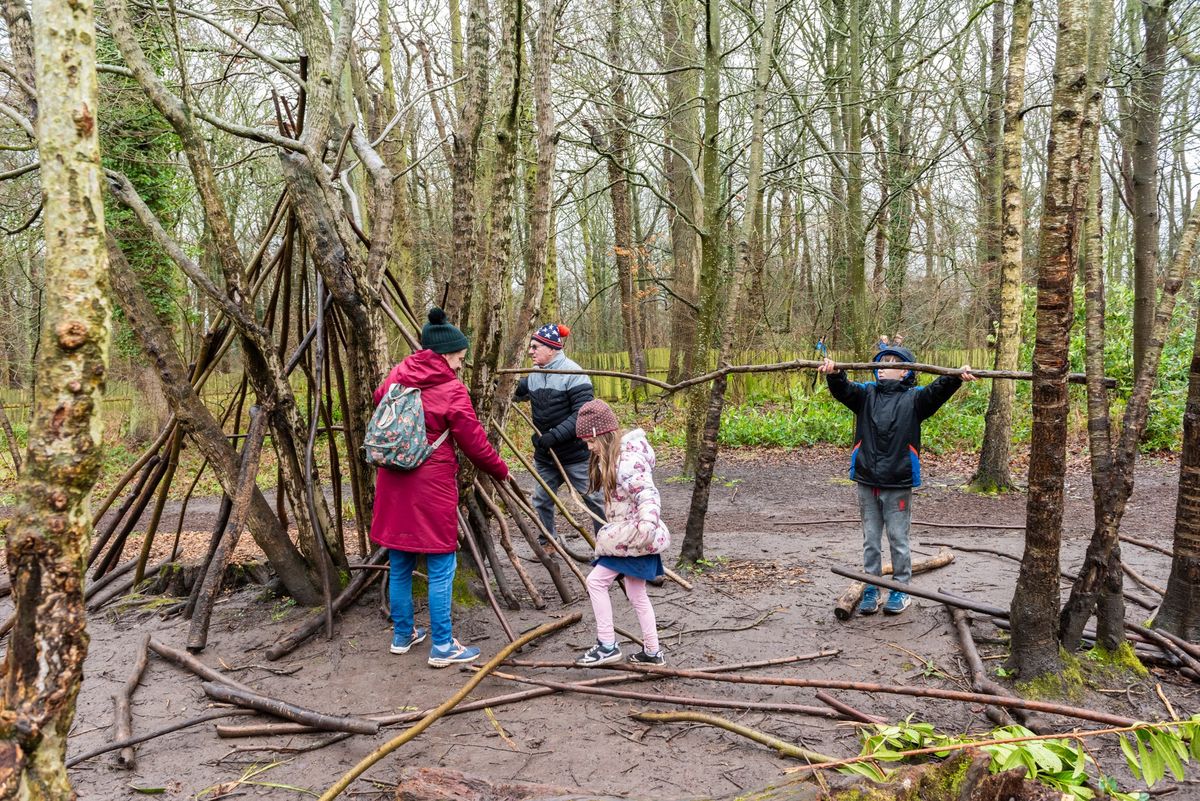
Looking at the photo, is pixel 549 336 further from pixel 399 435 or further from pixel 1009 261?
pixel 1009 261

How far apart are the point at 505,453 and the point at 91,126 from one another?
1102cm

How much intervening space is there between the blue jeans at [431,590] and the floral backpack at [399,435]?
20.8 inches

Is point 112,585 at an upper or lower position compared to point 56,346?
lower

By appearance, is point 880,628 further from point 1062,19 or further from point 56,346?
point 56,346

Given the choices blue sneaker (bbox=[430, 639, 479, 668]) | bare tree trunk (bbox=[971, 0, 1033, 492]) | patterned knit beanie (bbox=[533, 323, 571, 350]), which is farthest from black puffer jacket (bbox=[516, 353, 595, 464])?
bare tree trunk (bbox=[971, 0, 1033, 492])

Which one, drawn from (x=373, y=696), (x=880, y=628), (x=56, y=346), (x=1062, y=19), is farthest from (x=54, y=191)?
(x=880, y=628)

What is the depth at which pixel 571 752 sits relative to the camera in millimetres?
3318

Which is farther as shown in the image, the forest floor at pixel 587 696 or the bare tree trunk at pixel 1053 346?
the bare tree trunk at pixel 1053 346

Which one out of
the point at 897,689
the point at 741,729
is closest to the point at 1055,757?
the point at 897,689

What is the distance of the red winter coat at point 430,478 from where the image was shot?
4121 millimetres

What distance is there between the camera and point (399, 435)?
159 inches

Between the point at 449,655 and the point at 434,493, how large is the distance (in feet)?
2.94

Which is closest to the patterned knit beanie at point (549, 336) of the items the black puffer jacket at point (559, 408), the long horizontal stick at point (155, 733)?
the black puffer jacket at point (559, 408)

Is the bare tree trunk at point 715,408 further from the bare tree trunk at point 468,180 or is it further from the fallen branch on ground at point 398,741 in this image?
the fallen branch on ground at point 398,741
